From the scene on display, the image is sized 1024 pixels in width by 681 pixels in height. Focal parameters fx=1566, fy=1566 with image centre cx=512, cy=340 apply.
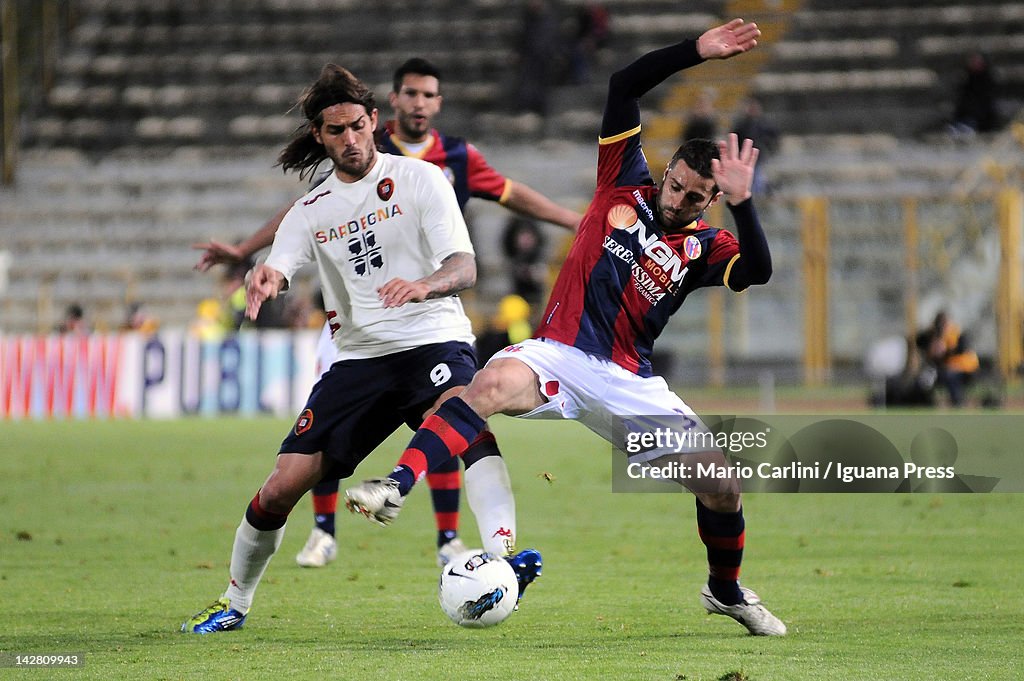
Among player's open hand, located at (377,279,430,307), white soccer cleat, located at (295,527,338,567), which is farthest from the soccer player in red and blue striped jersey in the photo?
white soccer cleat, located at (295,527,338,567)

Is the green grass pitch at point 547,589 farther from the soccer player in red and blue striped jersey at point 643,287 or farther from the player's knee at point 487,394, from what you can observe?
the player's knee at point 487,394

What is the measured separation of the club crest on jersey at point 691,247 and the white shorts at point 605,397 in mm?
559

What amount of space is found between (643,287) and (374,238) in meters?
1.20

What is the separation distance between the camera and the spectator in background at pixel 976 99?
89.6 ft

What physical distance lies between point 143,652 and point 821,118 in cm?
2517

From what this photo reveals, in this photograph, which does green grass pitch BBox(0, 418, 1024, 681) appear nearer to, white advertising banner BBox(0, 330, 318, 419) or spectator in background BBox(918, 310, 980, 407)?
white advertising banner BBox(0, 330, 318, 419)

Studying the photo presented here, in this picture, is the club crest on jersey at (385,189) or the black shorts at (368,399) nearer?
the black shorts at (368,399)

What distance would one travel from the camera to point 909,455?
45.9 ft

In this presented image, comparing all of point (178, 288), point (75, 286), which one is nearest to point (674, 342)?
point (178, 288)

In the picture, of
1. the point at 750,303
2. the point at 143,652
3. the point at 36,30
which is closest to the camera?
the point at 143,652

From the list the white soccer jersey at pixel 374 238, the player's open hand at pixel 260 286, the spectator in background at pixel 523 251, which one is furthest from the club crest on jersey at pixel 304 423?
the spectator in background at pixel 523 251

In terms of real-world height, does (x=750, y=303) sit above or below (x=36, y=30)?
below

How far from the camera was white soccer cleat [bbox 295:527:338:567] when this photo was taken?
8.66m

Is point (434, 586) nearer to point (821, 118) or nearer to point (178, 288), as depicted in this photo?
point (178, 288)
